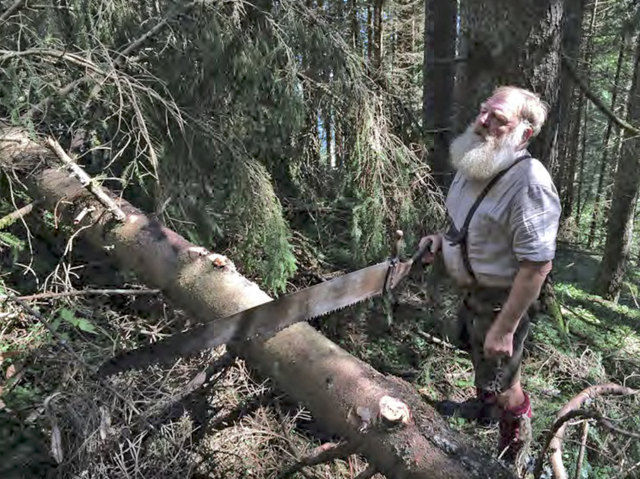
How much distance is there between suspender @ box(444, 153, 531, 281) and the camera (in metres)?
2.36

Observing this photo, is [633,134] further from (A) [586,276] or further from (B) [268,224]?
(A) [586,276]

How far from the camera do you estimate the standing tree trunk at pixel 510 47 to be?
359 cm

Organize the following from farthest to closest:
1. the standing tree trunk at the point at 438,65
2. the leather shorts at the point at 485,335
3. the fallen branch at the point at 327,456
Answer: the standing tree trunk at the point at 438,65 → the leather shorts at the point at 485,335 → the fallen branch at the point at 327,456

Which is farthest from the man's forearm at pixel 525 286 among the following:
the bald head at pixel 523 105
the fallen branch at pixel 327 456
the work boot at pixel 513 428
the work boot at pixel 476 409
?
the work boot at pixel 476 409

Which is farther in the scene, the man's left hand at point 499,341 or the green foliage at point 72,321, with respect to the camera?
the green foliage at point 72,321

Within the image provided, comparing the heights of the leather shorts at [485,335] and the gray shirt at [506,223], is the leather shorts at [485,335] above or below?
below

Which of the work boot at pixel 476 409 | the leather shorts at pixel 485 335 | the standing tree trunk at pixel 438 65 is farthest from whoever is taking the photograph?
→ the standing tree trunk at pixel 438 65

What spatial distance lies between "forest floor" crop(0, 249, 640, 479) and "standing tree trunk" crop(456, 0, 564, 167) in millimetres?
1703

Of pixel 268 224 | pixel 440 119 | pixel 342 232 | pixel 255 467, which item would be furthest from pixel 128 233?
pixel 440 119

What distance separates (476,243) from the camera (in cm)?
250

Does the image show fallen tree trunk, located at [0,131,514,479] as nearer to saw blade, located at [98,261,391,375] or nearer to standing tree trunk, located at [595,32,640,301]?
saw blade, located at [98,261,391,375]

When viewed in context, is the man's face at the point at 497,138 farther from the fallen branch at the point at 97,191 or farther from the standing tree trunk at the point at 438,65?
the standing tree trunk at the point at 438,65

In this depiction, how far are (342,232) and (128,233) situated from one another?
6.50 feet

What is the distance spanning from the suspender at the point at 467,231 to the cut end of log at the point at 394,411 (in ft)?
3.24
